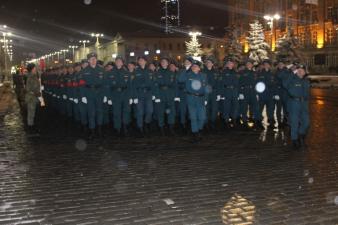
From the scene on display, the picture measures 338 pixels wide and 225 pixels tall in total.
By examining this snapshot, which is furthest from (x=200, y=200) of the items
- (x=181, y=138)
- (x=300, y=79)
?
(x=181, y=138)

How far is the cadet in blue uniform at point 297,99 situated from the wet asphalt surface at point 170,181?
1.78ft

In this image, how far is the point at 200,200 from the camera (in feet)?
22.7

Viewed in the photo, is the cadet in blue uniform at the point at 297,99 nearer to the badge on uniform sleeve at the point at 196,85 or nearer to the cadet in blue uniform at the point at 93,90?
the badge on uniform sleeve at the point at 196,85

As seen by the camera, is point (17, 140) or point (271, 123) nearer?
point (17, 140)

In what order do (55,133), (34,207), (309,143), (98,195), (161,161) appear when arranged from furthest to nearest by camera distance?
(55,133) < (309,143) < (161,161) < (98,195) < (34,207)

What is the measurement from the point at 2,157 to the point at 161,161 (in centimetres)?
347

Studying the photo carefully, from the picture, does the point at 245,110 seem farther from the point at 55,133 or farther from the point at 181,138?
the point at 55,133

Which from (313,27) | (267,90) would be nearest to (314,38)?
(313,27)

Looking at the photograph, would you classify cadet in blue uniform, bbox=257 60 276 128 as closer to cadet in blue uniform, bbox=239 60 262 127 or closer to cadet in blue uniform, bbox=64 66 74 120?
cadet in blue uniform, bbox=239 60 262 127

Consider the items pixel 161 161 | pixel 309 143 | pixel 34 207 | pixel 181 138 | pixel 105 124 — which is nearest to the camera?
pixel 34 207

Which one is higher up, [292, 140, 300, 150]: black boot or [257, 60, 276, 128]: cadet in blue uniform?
[257, 60, 276, 128]: cadet in blue uniform

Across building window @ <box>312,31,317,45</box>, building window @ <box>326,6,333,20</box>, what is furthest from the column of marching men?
A: building window @ <box>312,31,317,45</box>

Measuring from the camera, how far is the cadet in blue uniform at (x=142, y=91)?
1323cm

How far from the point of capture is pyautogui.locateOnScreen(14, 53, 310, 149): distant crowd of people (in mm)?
12016
